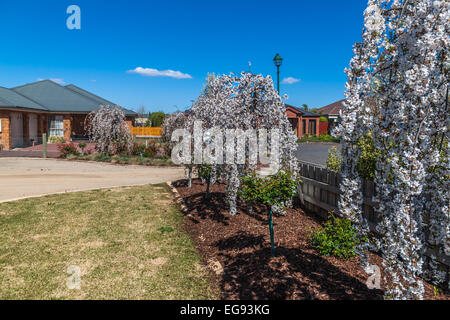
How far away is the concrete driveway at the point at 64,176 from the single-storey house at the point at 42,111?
5617mm

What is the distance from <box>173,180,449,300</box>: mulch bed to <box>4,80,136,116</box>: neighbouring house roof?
24.7 metres

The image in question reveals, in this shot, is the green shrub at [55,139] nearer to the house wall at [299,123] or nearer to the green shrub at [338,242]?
the house wall at [299,123]

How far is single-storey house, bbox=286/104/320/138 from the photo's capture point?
117 ft

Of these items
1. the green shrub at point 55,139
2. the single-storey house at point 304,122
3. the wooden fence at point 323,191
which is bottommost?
the wooden fence at point 323,191

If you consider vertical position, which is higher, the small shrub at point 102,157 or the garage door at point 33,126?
the garage door at point 33,126

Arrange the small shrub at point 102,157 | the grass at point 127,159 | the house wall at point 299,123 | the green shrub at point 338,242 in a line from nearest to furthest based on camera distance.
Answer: the green shrub at point 338,242
the grass at point 127,159
the small shrub at point 102,157
the house wall at point 299,123

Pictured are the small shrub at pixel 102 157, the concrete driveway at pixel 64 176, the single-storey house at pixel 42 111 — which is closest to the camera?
the concrete driveway at pixel 64 176

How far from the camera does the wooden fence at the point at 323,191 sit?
4.93 m

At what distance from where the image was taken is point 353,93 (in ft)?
9.69

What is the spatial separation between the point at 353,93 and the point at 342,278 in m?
2.31

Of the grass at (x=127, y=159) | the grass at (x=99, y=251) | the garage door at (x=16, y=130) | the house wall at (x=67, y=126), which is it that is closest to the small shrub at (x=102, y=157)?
the grass at (x=127, y=159)
